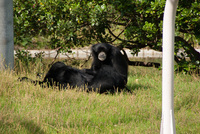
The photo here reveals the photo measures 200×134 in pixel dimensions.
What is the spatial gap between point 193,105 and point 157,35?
11.5ft

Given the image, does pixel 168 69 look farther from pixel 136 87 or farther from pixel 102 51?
pixel 136 87

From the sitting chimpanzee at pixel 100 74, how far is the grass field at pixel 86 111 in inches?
14.6

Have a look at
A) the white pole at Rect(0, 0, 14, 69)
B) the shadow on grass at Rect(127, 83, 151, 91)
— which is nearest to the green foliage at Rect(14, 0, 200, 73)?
the white pole at Rect(0, 0, 14, 69)

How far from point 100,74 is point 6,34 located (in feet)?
8.60

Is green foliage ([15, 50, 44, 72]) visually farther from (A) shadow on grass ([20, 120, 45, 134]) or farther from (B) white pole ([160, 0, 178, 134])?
(B) white pole ([160, 0, 178, 134])

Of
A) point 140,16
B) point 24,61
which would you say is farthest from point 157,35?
point 24,61

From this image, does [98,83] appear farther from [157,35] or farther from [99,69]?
[157,35]

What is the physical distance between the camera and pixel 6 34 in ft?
22.8

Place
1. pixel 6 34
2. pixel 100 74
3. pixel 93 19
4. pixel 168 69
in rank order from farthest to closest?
pixel 93 19 → pixel 6 34 → pixel 100 74 → pixel 168 69

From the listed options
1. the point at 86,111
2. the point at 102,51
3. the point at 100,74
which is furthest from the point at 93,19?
the point at 86,111

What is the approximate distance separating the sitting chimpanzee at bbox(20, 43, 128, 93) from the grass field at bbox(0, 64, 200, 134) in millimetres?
371

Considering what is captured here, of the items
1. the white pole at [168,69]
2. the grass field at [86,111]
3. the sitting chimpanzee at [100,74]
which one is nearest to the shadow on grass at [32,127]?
the grass field at [86,111]

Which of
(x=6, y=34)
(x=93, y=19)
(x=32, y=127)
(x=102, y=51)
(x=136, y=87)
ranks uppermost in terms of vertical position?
(x=93, y=19)

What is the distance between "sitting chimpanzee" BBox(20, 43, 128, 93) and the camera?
246 inches
